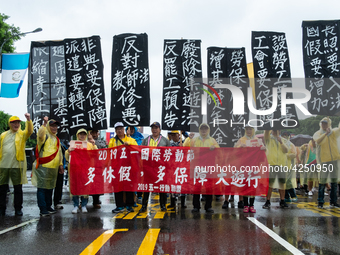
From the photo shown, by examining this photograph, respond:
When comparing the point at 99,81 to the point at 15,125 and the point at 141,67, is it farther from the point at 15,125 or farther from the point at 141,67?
the point at 15,125

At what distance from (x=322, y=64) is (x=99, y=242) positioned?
847 cm

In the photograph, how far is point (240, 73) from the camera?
36.4 ft

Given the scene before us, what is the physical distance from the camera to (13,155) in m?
Answer: 7.89

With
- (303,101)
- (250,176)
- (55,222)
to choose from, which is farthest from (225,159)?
(55,222)

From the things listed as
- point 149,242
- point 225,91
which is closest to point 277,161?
point 225,91

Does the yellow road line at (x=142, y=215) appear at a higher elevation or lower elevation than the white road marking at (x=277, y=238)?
lower

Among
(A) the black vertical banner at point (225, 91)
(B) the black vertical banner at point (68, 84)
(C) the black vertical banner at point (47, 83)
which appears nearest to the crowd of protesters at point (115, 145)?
(B) the black vertical banner at point (68, 84)

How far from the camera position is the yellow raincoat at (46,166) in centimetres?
773

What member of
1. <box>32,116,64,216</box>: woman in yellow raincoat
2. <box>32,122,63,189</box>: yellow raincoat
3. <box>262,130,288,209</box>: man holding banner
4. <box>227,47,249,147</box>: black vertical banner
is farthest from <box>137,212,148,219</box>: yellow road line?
<box>227,47,249,147</box>: black vertical banner

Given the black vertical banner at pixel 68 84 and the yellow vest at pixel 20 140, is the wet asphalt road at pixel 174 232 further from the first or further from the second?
the black vertical banner at pixel 68 84

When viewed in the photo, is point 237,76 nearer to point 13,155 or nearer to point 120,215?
point 120,215

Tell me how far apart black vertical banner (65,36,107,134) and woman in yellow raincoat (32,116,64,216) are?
1658mm

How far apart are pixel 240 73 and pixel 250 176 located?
14.0 ft

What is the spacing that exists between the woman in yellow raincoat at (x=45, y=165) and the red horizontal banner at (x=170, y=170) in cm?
48
